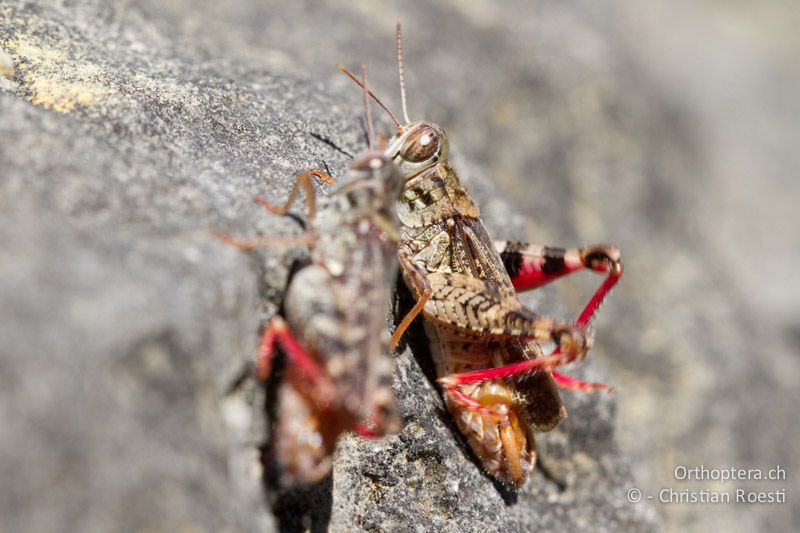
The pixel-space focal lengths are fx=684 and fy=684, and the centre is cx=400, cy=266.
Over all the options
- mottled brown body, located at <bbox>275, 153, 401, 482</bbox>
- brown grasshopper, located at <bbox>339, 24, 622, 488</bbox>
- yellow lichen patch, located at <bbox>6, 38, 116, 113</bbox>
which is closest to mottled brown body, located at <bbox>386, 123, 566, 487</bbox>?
brown grasshopper, located at <bbox>339, 24, 622, 488</bbox>

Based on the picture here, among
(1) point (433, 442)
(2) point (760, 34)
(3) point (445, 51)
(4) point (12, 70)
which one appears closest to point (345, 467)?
(1) point (433, 442)

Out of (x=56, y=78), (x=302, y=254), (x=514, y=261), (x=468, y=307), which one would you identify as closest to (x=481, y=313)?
(x=468, y=307)

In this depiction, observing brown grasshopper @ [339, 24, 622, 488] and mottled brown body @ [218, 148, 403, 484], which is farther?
brown grasshopper @ [339, 24, 622, 488]

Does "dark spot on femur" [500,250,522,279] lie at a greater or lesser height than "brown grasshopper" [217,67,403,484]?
greater

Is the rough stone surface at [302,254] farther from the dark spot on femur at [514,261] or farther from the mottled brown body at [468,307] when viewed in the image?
the dark spot on femur at [514,261]

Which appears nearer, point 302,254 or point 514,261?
point 302,254

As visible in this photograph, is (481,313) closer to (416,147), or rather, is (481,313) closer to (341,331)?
(416,147)

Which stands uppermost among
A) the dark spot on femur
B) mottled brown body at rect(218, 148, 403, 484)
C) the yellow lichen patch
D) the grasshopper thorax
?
the grasshopper thorax

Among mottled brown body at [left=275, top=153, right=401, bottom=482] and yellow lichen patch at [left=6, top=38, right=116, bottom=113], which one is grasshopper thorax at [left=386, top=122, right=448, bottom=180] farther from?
yellow lichen patch at [left=6, top=38, right=116, bottom=113]

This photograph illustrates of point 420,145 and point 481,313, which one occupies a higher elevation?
point 420,145
